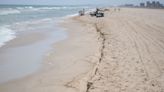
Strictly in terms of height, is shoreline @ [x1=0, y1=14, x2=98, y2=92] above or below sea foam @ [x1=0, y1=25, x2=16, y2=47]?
below

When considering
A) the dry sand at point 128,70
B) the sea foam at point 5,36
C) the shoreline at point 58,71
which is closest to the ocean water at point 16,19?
the sea foam at point 5,36

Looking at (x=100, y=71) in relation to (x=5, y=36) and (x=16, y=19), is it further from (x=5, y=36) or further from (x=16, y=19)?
(x=16, y=19)

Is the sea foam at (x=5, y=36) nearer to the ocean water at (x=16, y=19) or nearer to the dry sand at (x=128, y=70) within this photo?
the ocean water at (x=16, y=19)

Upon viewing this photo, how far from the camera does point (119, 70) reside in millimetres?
7652

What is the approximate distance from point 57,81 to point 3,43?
6.95 metres

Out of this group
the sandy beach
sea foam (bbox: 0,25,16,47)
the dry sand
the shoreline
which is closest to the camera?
the dry sand

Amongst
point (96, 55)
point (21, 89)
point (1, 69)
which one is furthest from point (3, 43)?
point (21, 89)

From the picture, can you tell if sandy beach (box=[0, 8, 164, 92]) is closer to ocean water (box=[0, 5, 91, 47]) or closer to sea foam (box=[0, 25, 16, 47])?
sea foam (box=[0, 25, 16, 47])

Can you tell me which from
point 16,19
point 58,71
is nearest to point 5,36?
point 58,71

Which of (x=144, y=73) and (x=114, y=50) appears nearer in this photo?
(x=144, y=73)

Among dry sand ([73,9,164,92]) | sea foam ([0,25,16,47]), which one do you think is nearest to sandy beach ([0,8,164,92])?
dry sand ([73,9,164,92])

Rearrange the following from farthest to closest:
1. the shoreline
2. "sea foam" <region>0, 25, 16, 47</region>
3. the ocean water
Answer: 1. the ocean water
2. "sea foam" <region>0, 25, 16, 47</region>
3. the shoreline

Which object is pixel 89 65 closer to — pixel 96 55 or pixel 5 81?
pixel 96 55

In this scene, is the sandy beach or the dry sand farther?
the sandy beach
